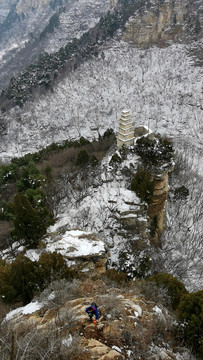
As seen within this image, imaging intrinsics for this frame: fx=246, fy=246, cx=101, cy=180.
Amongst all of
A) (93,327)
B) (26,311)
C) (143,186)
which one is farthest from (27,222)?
(93,327)

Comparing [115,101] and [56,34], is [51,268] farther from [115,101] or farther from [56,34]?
[56,34]

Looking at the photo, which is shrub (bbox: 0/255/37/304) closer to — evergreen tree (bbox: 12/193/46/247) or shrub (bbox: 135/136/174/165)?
evergreen tree (bbox: 12/193/46/247)

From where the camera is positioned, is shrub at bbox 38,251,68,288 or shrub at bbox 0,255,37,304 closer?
shrub at bbox 0,255,37,304

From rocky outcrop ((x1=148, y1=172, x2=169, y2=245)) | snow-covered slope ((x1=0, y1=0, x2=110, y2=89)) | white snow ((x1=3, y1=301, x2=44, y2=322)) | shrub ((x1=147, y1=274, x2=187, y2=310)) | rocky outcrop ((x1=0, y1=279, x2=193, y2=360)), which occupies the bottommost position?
rocky outcrop ((x1=148, y1=172, x2=169, y2=245))

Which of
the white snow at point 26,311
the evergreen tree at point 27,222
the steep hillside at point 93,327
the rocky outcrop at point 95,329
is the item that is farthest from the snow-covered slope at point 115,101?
the white snow at point 26,311

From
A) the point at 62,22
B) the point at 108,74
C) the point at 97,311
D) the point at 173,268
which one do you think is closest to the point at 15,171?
the point at 173,268

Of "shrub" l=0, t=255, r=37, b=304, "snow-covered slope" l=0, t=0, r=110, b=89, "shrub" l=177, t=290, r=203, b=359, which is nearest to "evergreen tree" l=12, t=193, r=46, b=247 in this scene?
"shrub" l=0, t=255, r=37, b=304

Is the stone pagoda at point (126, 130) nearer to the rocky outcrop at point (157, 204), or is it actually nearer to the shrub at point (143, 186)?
the rocky outcrop at point (157, 204)

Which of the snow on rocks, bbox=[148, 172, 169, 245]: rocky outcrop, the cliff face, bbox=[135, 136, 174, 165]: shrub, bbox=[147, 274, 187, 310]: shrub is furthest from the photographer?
the cliff face
